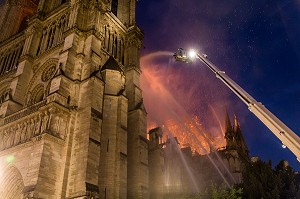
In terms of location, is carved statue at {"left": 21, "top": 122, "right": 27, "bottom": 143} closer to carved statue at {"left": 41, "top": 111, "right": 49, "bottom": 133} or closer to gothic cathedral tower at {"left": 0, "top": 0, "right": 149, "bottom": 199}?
gothic cathedral tower at {"left": 0, "top": 0, "right": 149, "bottom": 199}

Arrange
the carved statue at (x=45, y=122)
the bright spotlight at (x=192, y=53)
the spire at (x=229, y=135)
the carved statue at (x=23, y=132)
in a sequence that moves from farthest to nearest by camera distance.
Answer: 1. the spire at (x=229, y=135)
2. the carved statue at (x=23, y=132)
3. the carved statue at (x=45, y=122)
4. the bright spotlight at (x=192, y=53)

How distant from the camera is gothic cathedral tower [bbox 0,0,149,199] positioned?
55.8ft

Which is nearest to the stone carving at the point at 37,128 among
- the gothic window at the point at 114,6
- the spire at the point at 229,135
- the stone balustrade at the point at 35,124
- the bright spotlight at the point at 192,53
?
the stone balustrade at the point at 35,124

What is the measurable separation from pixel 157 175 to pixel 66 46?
12478mm

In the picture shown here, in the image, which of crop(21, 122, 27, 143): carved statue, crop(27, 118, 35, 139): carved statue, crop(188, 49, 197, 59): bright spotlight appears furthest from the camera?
crop(21, 122, 27, 143): carved statue

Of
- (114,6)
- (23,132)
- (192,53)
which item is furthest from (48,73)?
(192,53)

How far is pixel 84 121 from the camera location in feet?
61.6

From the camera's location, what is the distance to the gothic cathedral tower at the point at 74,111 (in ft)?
55.8

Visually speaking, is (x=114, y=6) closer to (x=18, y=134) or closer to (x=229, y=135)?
(x=18, y=134)

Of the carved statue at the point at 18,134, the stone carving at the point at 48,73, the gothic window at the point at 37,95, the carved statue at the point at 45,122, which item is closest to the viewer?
the carved statue at the point at 45,122

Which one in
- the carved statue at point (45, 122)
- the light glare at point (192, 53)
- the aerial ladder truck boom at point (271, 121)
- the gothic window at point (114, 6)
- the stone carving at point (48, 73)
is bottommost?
the aerial ladder truck boom at point (271, 121)

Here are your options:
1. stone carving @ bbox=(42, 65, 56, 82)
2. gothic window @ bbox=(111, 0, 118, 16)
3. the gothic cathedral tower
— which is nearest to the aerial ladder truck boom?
the gothic cathedral tower

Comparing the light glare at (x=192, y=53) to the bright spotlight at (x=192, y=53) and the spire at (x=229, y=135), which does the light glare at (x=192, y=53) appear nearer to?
the bright spotlight at (x=192, y=53)

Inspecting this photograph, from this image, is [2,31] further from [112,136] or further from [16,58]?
[112,136]
